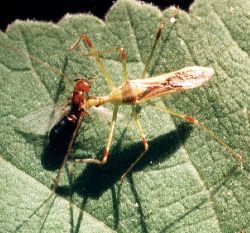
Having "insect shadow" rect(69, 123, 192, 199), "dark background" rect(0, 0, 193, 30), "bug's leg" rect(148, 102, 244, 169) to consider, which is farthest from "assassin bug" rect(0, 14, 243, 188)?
"dark background" rect(0, 0, 193, 30)

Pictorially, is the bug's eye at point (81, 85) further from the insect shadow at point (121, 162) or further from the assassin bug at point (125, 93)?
the insect shadow at point (121, 162)

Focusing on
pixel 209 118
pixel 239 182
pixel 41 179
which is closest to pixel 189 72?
pixel 209 118

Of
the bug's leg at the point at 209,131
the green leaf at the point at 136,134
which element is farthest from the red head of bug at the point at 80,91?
the bug's leg at the point at 209,131

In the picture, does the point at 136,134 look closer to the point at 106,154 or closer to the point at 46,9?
the point at 106,154

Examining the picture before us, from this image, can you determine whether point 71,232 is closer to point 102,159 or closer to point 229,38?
point 102,159

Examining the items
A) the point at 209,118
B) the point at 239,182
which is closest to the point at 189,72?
the point at 209,118

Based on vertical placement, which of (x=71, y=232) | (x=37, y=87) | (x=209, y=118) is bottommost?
(x=71, y=232)

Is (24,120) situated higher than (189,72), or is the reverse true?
(189,72)
